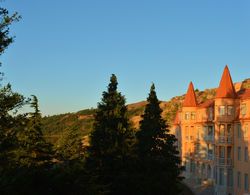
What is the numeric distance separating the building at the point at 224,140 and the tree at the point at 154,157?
14787mm

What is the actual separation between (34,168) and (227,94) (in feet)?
110

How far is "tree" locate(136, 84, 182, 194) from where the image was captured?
99.7 ft

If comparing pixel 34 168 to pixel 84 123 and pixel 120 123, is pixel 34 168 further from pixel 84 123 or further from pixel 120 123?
pixel 84 123

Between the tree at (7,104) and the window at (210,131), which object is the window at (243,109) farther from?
the tree at (7,104)

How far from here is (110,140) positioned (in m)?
28.7

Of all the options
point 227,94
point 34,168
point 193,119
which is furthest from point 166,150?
point 193,119

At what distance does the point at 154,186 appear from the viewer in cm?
3025

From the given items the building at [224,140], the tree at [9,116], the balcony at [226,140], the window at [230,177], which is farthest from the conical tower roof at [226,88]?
the tree at [9,116]

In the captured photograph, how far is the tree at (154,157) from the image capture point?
30373 mm

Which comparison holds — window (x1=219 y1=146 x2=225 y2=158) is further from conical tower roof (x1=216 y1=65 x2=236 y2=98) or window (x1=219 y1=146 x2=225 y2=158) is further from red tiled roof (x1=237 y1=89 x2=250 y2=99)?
red tiled roof (x1=237 y1=89 x2=250 y2=99)

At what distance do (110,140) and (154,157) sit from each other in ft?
17.7

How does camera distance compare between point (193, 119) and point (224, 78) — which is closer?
point (224, 78)

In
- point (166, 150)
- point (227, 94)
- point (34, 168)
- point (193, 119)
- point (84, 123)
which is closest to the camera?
point (34, 168)

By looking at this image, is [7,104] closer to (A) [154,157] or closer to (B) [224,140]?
(A) [154,157]
